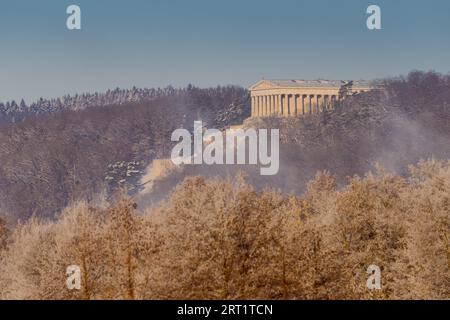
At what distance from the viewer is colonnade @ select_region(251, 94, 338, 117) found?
114 m

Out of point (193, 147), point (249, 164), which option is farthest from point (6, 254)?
point (193, 147)

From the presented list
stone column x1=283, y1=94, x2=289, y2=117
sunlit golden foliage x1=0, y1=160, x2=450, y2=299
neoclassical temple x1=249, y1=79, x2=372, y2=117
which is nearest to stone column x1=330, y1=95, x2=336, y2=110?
neoclassical temple x1=249, y1=79, x2=372, y2=117

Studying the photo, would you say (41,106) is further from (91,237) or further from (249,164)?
(91,237)

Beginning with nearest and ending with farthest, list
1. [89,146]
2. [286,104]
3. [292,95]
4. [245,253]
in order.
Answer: [245,253] < [89,146] < [286,104] < [292,95]

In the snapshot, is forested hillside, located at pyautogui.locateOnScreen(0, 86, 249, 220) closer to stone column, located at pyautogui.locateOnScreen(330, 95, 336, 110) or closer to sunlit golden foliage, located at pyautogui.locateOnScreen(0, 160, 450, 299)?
stone column, located at pyautogui.locateOnScreen(330, 95, 336, 110)

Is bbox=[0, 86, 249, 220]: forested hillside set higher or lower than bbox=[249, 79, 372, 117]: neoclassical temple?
lower

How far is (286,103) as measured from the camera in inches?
4646

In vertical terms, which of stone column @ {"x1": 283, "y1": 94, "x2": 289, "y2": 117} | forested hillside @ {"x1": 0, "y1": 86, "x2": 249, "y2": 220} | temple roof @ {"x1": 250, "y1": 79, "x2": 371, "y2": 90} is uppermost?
temple roof @ {"x1": 250, "y1": 79, "x2": 371, "y2": 90}

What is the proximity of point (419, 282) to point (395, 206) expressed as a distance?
621 centimetres

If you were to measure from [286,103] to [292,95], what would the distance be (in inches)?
57.7

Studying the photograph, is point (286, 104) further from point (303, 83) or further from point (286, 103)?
point (303, 83)

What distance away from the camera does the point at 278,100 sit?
11775cm

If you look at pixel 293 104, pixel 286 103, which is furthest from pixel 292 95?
pixel 293 104

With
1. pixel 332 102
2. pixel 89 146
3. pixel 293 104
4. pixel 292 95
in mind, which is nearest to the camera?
pixel 89 146
